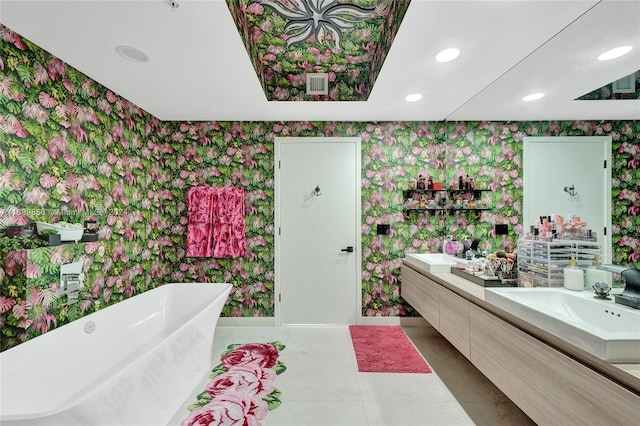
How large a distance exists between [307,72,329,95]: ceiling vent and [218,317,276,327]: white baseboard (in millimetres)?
2494

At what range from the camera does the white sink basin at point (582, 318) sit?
1.00 meters

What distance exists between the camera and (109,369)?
2117 mm

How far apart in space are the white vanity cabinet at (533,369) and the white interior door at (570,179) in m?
0.61

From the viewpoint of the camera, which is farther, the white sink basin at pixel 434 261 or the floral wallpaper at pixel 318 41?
the white sink basin at pixel 434 261

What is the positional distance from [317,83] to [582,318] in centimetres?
265

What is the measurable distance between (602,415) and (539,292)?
2.57ft

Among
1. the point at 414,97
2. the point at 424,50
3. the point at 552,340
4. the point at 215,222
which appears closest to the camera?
the point at 552,340

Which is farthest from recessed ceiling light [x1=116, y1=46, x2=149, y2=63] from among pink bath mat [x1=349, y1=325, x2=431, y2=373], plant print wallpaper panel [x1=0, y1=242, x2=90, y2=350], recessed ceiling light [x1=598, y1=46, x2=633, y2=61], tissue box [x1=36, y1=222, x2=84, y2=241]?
pink bath mat [x1=349, y1=325, x2=431, y2=373]

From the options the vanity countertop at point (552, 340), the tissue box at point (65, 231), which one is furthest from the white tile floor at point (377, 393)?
the tissue box at point (65, 231)

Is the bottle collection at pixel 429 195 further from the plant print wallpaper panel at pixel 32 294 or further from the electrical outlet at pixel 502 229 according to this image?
the plant print wallpaper panel at pixel 32 294

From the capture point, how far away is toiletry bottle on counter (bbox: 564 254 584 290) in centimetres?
166

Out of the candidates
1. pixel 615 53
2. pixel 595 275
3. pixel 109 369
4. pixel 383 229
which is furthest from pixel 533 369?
pixel 109 369

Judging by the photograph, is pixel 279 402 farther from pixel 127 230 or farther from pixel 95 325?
pixel 127 230

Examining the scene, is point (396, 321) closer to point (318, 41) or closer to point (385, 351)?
point (385, 351)
